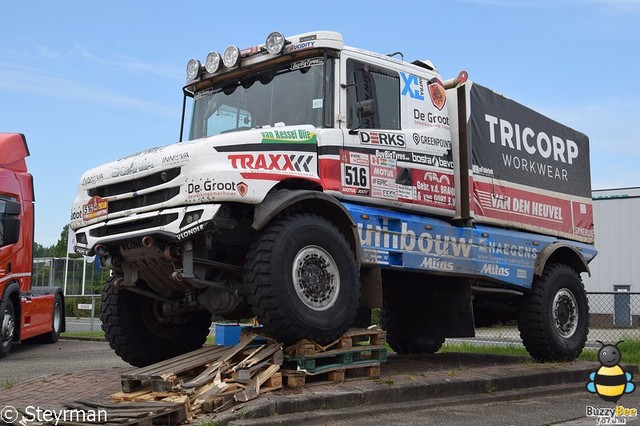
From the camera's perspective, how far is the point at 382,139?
906 cm

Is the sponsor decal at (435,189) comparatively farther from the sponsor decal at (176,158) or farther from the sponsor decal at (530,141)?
the sponsor decal at (176,158)

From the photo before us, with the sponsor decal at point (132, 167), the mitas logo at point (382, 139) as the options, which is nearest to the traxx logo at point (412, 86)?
the mitas logo at point (382, 139)

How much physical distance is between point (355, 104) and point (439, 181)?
1.73m

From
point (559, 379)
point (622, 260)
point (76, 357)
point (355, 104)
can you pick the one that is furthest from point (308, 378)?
point (622, 260)

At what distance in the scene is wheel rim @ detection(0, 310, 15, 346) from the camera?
1423 centimetres

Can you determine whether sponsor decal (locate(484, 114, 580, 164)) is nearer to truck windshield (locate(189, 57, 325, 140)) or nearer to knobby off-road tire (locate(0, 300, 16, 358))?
truck windshield (locate(189, 57, 325, 140))

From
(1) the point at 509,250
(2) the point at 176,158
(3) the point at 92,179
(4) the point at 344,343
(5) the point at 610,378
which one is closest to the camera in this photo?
(5) the point at 610,378

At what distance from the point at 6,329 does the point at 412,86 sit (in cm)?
889

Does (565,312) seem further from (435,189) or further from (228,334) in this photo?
(228,334)

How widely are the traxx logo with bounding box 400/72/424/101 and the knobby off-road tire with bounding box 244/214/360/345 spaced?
2362mm

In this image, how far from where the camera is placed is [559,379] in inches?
406

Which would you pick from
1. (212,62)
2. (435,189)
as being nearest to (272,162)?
(212,62)

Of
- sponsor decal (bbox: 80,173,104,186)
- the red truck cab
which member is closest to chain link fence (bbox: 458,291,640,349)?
the red truck cab

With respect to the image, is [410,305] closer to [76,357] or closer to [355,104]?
[355,104]
